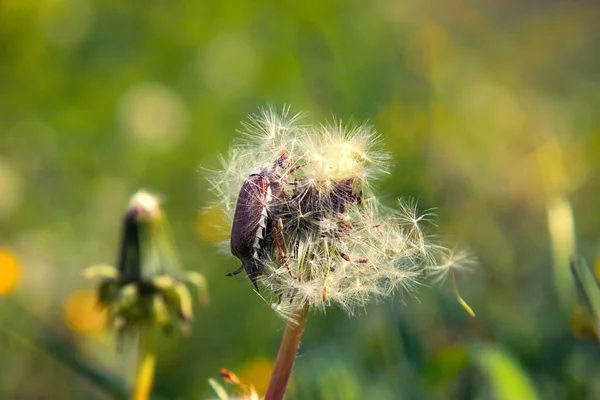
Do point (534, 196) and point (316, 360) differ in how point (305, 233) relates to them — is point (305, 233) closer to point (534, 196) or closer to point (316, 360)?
point (316, 360)

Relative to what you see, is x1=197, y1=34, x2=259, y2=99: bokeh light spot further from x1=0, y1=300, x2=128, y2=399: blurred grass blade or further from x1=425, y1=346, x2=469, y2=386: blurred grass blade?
x1=425, y1=346, x2=469, y2=386: blurred grass blade

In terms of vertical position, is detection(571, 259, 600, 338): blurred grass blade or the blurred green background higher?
the blurred green background

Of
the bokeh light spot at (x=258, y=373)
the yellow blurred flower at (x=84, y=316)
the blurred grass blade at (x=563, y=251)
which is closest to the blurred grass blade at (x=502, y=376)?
the blurred grass blade at (x=563, y=251)

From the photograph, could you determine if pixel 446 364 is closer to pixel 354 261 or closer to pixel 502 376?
pixel 502 376

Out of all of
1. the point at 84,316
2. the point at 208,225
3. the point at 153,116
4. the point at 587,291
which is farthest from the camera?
the point at 153,116

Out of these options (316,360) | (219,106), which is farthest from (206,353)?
(219,106)

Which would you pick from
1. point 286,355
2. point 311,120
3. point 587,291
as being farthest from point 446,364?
point 311,120

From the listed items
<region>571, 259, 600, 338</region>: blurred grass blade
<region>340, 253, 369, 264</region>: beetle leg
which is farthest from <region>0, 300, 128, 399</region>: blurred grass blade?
<region>571, 259, 600, 338</region>: blurred grass blade
